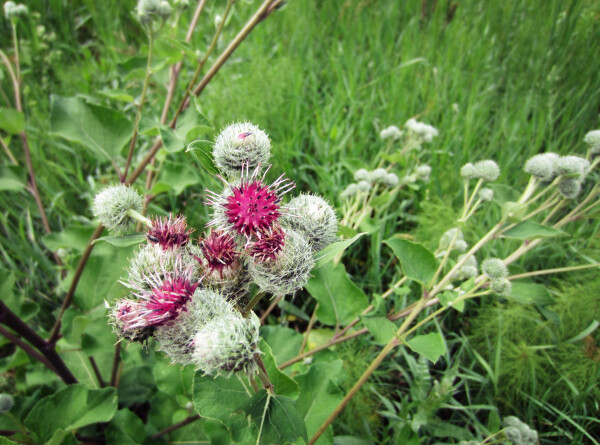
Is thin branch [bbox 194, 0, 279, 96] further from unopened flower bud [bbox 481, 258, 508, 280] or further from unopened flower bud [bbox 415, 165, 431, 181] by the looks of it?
unopened flower bud [bbox 481, 258, 508, 280]

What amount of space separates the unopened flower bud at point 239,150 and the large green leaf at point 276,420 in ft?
2.10

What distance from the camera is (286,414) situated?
106 centimetres

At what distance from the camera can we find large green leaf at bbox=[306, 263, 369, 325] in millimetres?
1708

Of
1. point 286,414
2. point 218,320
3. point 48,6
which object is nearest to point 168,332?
point 218,320

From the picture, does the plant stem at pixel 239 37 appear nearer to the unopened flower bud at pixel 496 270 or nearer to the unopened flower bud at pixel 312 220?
the unopened flower bud at pixel 312 220

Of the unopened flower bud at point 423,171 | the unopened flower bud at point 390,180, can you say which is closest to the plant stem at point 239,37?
the unopened flower bud at point 390,180

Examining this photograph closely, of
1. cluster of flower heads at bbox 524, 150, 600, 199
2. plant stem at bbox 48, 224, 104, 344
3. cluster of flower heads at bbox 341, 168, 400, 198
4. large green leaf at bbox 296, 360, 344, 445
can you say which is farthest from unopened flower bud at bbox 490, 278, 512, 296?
plant stem at bbox 48, 224, 104, 344

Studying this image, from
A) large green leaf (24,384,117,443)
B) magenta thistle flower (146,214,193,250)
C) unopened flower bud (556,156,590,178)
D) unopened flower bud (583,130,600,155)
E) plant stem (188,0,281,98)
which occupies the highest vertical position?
plant stem (188,0,281,98)

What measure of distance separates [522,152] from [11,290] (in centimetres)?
332

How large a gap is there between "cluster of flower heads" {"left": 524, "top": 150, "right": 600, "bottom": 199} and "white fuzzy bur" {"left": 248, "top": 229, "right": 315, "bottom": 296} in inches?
44.8

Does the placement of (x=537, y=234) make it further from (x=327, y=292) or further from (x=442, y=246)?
(x=327, y=292)

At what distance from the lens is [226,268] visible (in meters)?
1.09

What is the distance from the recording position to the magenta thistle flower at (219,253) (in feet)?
3.46

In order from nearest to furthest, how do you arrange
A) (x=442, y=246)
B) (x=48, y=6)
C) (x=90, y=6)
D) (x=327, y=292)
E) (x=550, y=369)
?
(x=327, y=292) < (x=442, y=246) < (x=550, y=369) < (x=90, y=6) < (x=48, y=6)
